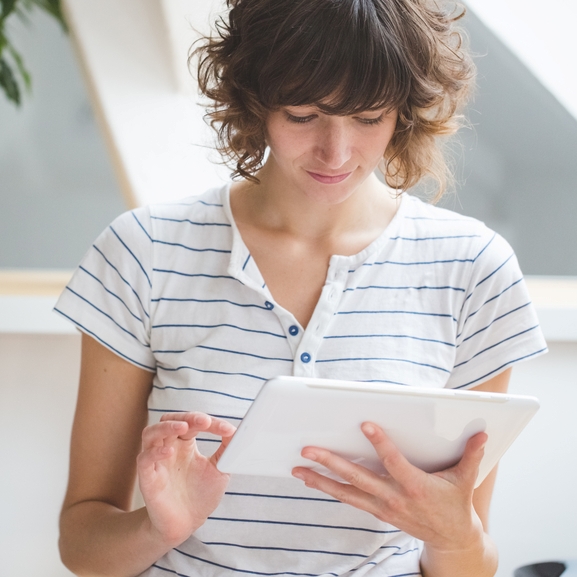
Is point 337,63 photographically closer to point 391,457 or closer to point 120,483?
point 391,457

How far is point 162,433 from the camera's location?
82 cm

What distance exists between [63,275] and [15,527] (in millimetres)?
582

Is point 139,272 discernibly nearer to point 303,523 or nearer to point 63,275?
point 303,523

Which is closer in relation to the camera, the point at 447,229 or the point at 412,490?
the point at 412,490

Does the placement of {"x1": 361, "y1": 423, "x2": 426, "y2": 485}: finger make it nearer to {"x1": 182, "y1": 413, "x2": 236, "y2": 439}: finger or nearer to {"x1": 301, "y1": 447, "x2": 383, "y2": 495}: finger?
{"x1": 301, "y1": 447, "x2": 383, "y2": 495}: finger

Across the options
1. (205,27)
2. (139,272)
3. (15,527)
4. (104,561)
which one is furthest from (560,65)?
(15,527)

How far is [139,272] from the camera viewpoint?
3.63 ft

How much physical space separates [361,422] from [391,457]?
55 millimetres

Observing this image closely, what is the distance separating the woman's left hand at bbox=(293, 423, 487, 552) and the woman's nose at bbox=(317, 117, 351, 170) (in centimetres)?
38

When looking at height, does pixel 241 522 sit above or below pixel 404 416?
below

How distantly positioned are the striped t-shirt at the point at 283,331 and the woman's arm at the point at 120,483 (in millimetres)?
46

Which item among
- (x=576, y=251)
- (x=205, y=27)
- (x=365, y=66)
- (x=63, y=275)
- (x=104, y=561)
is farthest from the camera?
(x=576, y=251)

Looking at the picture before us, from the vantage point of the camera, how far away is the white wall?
5.03 feet

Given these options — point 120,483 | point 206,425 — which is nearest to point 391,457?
point 206,425
